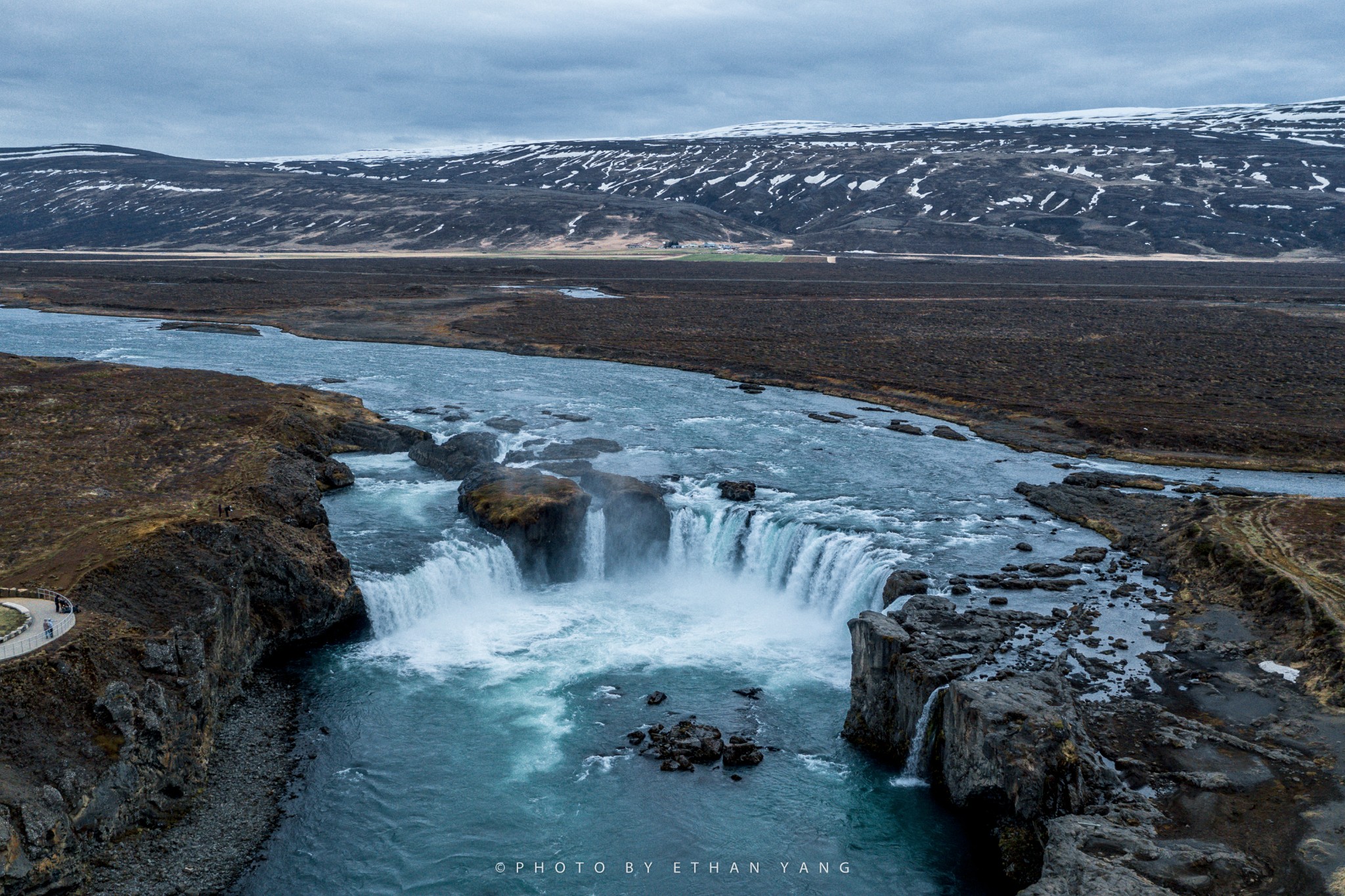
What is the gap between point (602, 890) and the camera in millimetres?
21750

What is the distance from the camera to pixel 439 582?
3725 centimetres

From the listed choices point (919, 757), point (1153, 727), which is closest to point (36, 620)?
point (919, 757)

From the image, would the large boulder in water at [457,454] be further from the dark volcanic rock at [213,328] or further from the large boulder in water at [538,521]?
the dark volcanic rock at [213,328]

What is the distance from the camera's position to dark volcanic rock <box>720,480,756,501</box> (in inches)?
1762

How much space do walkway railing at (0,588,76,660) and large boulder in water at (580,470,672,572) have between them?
21.3 m

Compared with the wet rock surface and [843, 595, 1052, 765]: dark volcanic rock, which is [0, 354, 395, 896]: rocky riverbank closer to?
the wet rock surface

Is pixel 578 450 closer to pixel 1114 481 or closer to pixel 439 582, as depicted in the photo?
pixel 439 582

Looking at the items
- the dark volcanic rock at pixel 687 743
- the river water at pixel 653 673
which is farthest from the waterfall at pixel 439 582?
the dark volcanic rock at pixel 687 743

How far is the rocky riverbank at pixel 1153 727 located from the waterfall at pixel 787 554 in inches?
187

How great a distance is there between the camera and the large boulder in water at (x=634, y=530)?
42.3 m

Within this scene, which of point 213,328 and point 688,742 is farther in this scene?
point 213,328

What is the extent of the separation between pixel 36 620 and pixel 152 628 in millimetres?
2973

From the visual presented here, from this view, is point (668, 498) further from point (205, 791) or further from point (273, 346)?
point (273, 346)

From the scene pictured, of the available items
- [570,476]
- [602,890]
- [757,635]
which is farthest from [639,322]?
[602,890]
